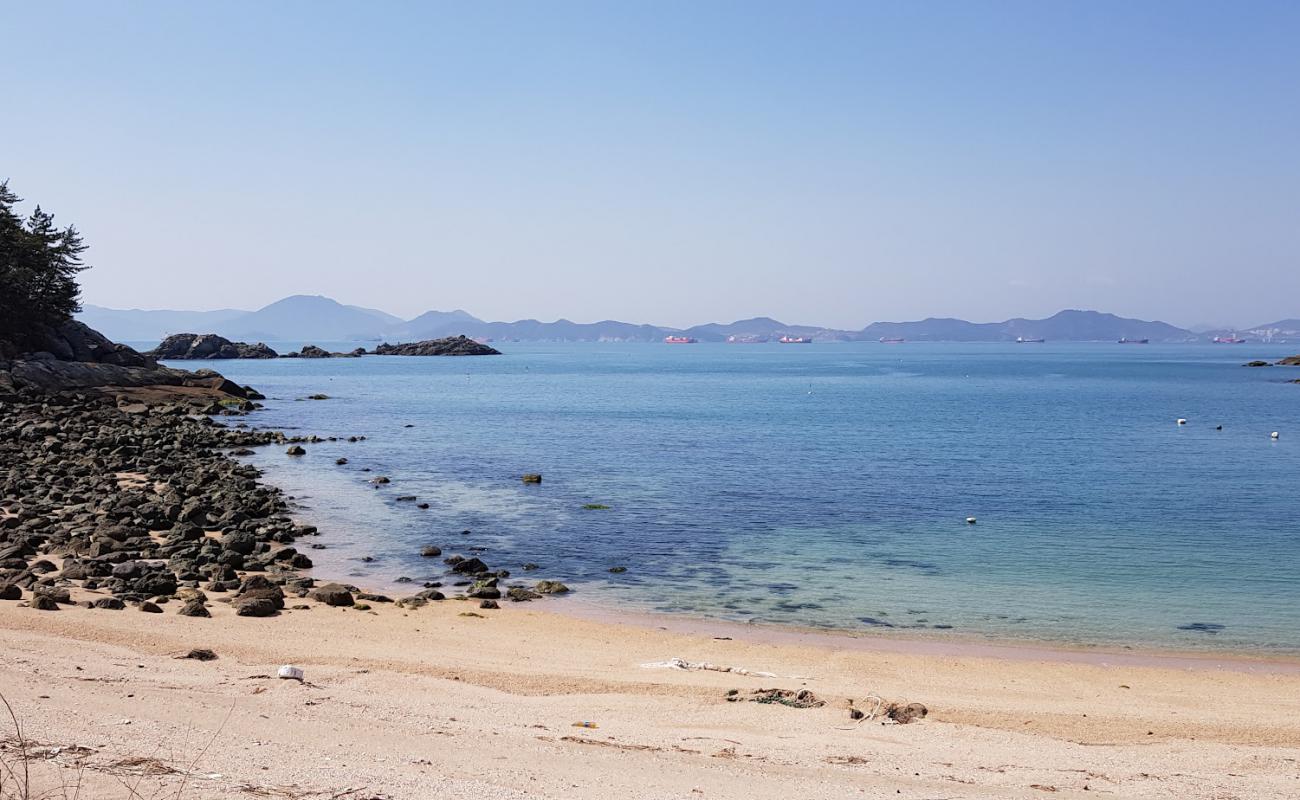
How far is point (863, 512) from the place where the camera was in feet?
107

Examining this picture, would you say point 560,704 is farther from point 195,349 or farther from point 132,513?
point 195,349

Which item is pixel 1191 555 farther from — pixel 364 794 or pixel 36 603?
pixel 36 603

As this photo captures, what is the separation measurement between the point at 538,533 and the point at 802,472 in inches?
666

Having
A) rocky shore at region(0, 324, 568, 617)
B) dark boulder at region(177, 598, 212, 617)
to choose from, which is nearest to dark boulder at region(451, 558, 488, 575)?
rocky shore at region(0, 324, 568, 617)

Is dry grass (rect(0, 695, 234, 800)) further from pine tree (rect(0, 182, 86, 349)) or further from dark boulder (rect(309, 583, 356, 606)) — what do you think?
pine tree (rect(0, 182, 86, 349))

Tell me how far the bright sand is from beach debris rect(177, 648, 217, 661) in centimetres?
25

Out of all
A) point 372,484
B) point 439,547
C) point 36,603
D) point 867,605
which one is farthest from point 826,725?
point 372,484

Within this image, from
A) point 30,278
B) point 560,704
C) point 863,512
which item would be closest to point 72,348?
point 30,278

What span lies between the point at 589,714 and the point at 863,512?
2156 centimetres

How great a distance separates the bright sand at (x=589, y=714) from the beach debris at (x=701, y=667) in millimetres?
295

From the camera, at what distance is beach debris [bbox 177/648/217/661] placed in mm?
14312

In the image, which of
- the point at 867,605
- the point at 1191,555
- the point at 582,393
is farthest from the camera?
the point at 582,393

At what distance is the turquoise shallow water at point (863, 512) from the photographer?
2127 centimetres

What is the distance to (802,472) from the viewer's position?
4247 centimetres
